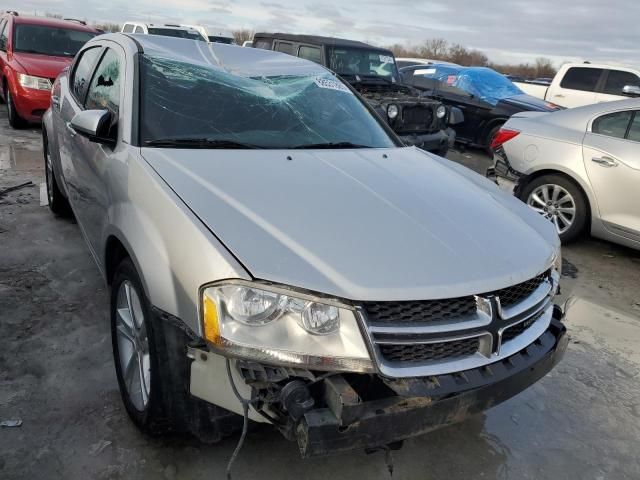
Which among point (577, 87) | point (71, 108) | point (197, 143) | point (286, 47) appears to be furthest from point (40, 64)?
point (577, 87)

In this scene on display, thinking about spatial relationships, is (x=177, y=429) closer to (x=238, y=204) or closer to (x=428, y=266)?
(x=238, y=204)

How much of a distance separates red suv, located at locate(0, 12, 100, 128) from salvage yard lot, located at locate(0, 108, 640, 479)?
5384mm

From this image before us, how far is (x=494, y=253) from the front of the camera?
225 centimetres

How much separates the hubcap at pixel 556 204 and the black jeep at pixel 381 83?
2.31m

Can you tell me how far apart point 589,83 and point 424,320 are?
1175cm

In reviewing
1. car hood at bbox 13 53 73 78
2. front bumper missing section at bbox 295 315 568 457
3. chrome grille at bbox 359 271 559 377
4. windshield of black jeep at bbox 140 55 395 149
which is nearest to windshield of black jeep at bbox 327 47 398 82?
car hood at bbox 13 53 73 78

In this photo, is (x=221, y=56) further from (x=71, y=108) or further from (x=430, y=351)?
(x=430, y=351)

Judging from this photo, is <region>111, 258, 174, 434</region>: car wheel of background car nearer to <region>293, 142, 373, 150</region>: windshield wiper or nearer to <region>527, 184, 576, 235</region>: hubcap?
<region>293, 142, 373, 150</region>: windshield wiper

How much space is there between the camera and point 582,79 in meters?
11.9

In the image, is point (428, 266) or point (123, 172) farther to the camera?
point (123, 172)

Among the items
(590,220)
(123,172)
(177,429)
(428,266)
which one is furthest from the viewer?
(590,220)

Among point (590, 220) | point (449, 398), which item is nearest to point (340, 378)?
point (449, 398)

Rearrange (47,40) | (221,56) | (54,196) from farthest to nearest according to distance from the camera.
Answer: (47,40) < (54,196) < (221,56)

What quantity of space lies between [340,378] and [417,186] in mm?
1230
